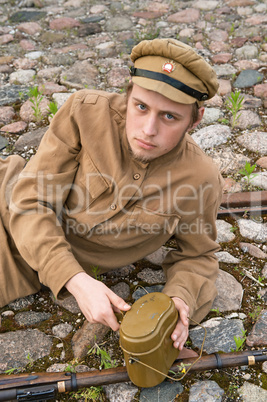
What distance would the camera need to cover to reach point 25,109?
17.0ft

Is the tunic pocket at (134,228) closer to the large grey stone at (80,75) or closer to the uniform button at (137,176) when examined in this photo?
the uniform button at (137,176)

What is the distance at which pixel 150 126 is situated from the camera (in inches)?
95.3

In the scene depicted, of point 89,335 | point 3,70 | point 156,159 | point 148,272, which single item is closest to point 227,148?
point 148,272

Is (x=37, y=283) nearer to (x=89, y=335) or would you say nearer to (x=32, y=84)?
(x=89, y=335)

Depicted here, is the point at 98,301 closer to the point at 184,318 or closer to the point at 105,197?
the point at 184,318

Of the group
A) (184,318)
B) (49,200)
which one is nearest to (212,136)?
(49,200)

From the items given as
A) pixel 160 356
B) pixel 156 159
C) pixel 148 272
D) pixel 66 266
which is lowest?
pixel 148 272

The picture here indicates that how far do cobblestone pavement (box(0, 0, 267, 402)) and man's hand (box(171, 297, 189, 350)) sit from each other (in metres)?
0.29

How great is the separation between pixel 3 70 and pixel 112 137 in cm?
380

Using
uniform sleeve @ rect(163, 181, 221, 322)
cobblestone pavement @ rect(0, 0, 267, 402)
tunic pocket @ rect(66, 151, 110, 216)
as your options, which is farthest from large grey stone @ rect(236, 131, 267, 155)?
tunic pocket @ rect(66, 151, 110, 216)

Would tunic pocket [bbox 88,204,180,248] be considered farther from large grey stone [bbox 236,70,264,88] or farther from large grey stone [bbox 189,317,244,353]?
large grey stone [bbox 236,70,264,88]

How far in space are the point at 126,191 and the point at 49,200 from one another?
0.47 meters

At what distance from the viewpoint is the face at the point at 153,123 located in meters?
2.42

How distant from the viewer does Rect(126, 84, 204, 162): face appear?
242 centimetres
